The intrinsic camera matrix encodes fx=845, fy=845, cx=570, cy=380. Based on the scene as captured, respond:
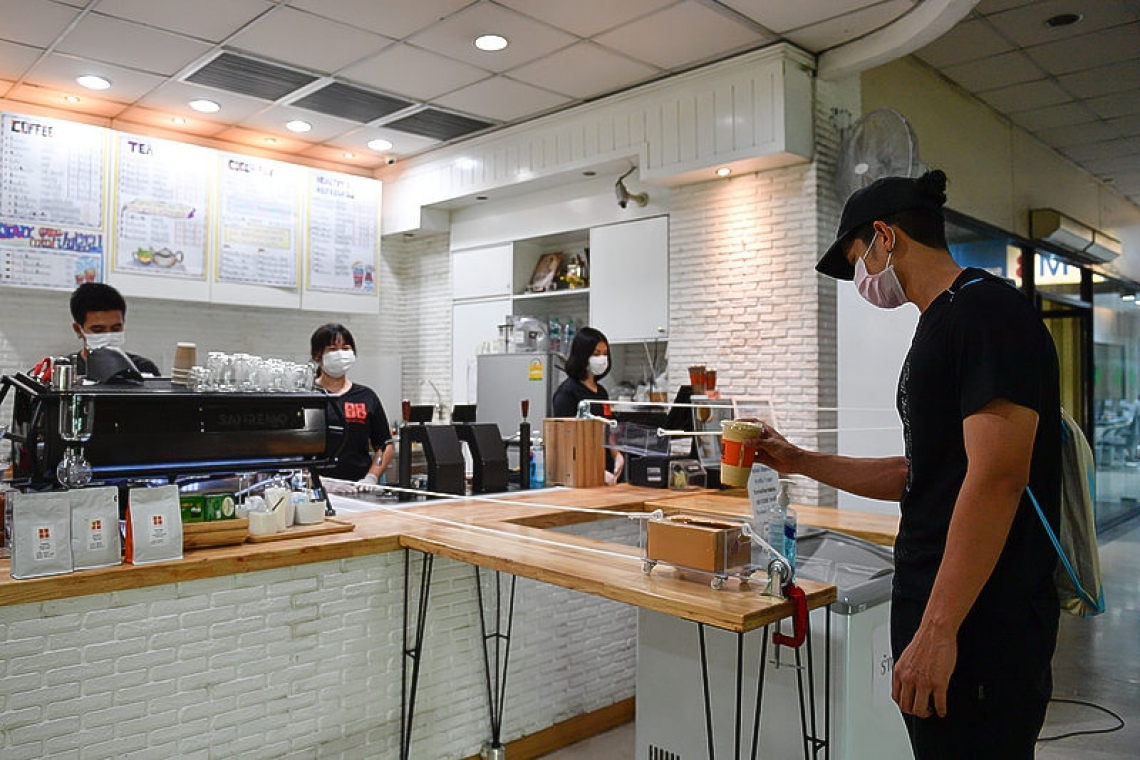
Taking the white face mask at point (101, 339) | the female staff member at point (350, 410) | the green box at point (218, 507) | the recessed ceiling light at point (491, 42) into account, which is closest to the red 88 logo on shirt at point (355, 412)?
the female staff member at point (350, 410)

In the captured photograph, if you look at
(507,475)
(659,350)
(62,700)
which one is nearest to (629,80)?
(659,350)

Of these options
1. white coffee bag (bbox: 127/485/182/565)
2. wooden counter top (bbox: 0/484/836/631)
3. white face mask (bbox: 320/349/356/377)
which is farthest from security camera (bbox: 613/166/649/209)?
white coffee bag (bbox: 127/485/182/565)

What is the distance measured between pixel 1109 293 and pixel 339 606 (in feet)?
30.8

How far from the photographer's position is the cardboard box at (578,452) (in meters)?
4.01

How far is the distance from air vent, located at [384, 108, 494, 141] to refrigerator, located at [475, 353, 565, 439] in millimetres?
1866

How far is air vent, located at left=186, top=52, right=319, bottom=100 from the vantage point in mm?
5547

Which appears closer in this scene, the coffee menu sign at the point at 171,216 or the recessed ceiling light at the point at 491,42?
the recessed ceiling light at the point at 491,42

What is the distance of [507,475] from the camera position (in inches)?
155

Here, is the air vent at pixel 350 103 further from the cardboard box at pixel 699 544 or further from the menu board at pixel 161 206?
the cardboard box at pixel 699 544

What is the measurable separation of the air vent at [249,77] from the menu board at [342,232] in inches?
47.9

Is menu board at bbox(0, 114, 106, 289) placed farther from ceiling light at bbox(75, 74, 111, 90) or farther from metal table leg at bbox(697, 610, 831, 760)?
metal table leg at bbox(697, 610, 831, 760)

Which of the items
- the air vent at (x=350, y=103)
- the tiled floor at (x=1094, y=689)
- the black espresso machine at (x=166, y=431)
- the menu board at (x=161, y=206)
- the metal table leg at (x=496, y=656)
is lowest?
the tiled floor at (x=1094, y=689)

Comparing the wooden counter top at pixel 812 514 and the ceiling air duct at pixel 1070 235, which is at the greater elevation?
the ceiling air duct at pixel 1070 235

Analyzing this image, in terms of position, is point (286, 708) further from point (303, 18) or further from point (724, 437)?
point (303, 18)
